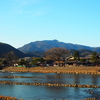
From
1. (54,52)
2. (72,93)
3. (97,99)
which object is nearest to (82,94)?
(72,93)

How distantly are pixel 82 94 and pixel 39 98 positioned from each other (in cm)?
603

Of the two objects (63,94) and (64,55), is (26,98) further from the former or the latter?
(64,55)

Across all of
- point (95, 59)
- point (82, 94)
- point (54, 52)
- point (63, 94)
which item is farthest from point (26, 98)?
point (54, 52)

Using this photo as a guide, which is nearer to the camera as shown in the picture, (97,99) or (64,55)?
(97,99)

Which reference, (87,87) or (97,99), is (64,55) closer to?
(87,87)

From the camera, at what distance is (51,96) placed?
93.2 ft

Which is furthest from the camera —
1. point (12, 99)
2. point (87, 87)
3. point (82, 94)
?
point (87, 87)

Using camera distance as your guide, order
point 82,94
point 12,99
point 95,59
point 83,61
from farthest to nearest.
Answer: point 83,61
point 95,59
point 82,94
point 12,99

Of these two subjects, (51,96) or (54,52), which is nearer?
(51,96)

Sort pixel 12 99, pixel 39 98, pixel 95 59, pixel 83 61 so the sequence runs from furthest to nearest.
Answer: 1. pixel 83 61
2. pixel 95 59
3. pixel 39 98
4. pixel 12 99

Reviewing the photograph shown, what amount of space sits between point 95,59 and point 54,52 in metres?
40.0

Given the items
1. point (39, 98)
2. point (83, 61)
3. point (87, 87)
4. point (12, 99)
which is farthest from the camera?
point (83, 61)

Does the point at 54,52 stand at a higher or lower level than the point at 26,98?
higher

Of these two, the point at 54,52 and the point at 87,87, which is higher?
the point at 54,52
